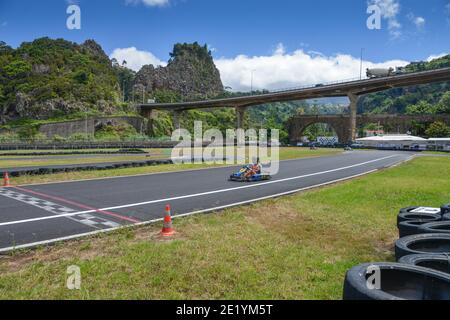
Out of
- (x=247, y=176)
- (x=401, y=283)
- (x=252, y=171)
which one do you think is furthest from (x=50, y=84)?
(x=401, y=283)

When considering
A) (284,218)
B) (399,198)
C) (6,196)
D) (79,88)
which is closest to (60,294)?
(284,218)

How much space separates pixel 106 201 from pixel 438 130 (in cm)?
9205

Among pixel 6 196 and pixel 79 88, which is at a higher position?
pixel 79 88

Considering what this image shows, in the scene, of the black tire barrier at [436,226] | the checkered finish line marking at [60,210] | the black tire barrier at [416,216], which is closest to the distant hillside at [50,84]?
the checkered finish line marking at [60,210]

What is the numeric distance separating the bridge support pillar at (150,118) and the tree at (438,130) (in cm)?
7964

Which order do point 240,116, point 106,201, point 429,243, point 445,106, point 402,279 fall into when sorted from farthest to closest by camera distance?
point 445,106, point 240,116, point 106,201, point 429,243, point 402,279

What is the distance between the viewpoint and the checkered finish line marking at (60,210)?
30.6 feet

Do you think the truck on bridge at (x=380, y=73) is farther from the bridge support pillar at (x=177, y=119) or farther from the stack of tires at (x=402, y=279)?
the stack of tires at (x=402, y=279)

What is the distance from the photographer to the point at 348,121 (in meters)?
110

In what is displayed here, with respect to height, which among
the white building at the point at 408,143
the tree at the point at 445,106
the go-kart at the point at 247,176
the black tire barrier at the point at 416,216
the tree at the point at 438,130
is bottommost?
the go-kart at the point at 247,176

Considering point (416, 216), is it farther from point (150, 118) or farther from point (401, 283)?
point (150, 118)
